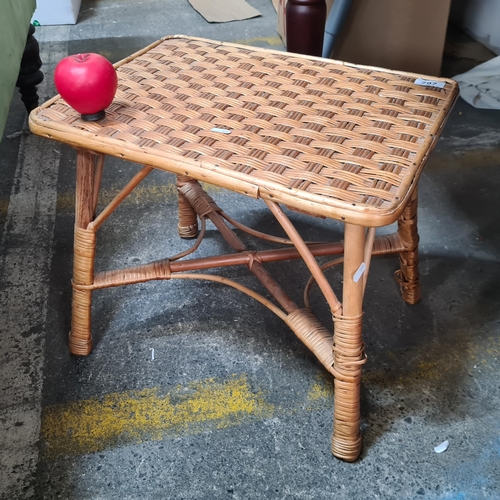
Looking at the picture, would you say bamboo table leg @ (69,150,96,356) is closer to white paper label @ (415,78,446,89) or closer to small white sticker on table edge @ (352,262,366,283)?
small white sticker on table edge @ (352,262,366,283)

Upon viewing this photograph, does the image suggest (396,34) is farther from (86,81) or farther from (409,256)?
(86,81)

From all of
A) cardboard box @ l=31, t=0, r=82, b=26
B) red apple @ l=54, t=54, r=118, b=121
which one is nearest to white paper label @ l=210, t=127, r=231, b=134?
red apple @ l=54, t=54, r=118, b=121

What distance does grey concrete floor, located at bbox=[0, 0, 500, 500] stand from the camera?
36.4 inches

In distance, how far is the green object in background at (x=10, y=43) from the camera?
1152 millimetres

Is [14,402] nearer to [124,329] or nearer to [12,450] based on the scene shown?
[12,450]

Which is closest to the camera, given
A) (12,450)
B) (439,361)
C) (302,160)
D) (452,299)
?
(302,160)

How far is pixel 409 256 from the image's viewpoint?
118 centimetres

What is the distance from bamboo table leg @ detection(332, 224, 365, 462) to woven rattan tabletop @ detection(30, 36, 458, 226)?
3.2 inches

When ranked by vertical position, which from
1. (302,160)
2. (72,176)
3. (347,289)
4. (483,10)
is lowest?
(72,176)

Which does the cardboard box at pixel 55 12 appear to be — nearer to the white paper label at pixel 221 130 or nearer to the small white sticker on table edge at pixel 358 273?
the white paper label at pixel 221 130

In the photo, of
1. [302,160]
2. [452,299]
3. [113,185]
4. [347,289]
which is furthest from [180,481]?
[113,185]

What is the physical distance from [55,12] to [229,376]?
7.89 ft

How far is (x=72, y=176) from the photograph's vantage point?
173 centimetres

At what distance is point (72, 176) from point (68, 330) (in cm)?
68
